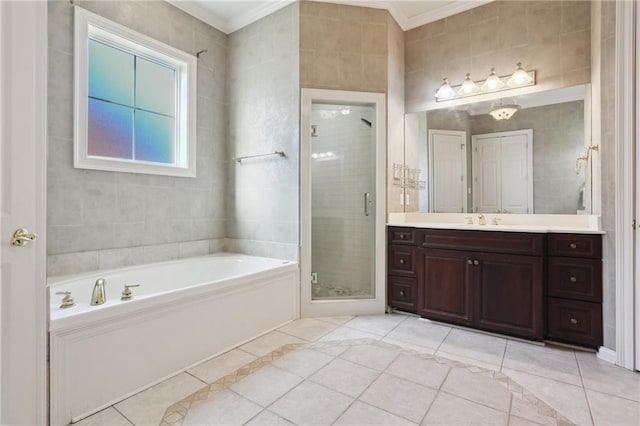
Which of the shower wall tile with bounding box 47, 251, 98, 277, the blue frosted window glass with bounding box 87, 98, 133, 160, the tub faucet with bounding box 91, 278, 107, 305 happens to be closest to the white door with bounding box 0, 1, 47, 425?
the tub faucet with bounding box 91, 278, 107, 305

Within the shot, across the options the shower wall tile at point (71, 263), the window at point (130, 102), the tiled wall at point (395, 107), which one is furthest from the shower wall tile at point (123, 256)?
the tiled wall at point (395, 107)

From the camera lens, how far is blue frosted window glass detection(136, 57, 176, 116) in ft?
9.04

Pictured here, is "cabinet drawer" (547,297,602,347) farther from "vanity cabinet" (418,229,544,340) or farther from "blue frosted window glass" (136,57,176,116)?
"blue frosted window glass" (136,57,176,116)

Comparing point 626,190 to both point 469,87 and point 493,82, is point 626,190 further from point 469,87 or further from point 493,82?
point 469,87

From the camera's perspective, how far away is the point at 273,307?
2527 mm

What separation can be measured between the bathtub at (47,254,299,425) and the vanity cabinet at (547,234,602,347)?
1.97m

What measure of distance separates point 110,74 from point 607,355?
4.16 m

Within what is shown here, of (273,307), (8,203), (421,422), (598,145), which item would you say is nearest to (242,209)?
(273,307)

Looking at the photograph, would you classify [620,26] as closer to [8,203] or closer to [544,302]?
[544,302]

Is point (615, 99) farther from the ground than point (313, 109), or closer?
closer

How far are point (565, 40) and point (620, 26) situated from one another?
71 centimetres

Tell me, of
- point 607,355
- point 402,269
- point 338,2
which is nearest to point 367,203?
point 402,269

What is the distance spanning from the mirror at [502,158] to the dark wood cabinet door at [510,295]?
0.66 metres

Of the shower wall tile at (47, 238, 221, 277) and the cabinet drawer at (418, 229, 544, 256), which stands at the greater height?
the cabinet drawer at (418, 229, 544, 256)
